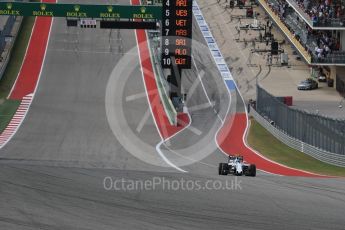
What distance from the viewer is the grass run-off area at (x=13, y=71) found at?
175 feet

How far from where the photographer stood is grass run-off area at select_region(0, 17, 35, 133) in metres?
53.5

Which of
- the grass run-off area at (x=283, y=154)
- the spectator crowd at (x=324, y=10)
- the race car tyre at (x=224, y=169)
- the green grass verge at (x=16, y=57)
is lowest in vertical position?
the grass run-off area at (x=283, y=154)

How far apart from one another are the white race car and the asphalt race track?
0.53 metres

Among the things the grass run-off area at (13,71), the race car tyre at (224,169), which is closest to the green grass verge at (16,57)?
the grass run-off area at (13,71)

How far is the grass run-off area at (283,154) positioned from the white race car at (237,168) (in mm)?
5253

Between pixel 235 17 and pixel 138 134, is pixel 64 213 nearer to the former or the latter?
pixel 138 134

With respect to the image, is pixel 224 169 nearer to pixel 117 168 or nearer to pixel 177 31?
pixel 117 168

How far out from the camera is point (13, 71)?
65.9 metres

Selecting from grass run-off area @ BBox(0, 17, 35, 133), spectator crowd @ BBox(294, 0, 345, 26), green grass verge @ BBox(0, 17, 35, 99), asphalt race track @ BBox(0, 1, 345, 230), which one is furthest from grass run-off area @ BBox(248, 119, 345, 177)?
green grass verge @ BBox(0, 17, 35, 99)

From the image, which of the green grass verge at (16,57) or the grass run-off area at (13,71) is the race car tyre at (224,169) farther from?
the green grass verge at (16,57)

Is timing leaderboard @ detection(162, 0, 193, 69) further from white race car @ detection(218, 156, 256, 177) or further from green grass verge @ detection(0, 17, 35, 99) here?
white race car @ detection(218, 156, 256, 177)

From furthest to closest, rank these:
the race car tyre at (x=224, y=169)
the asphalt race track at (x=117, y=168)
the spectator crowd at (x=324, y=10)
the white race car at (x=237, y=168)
Answer: the spectator crowd at (x=324, y=10)
the race car tyre at (x=224, y=169)
the white race car at (x=237, y=168)
the asphalt race track at (x=117, y=168)

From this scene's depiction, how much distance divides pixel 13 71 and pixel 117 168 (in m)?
32.9

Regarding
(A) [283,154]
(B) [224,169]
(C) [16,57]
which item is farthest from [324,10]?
(B) [224,169]
